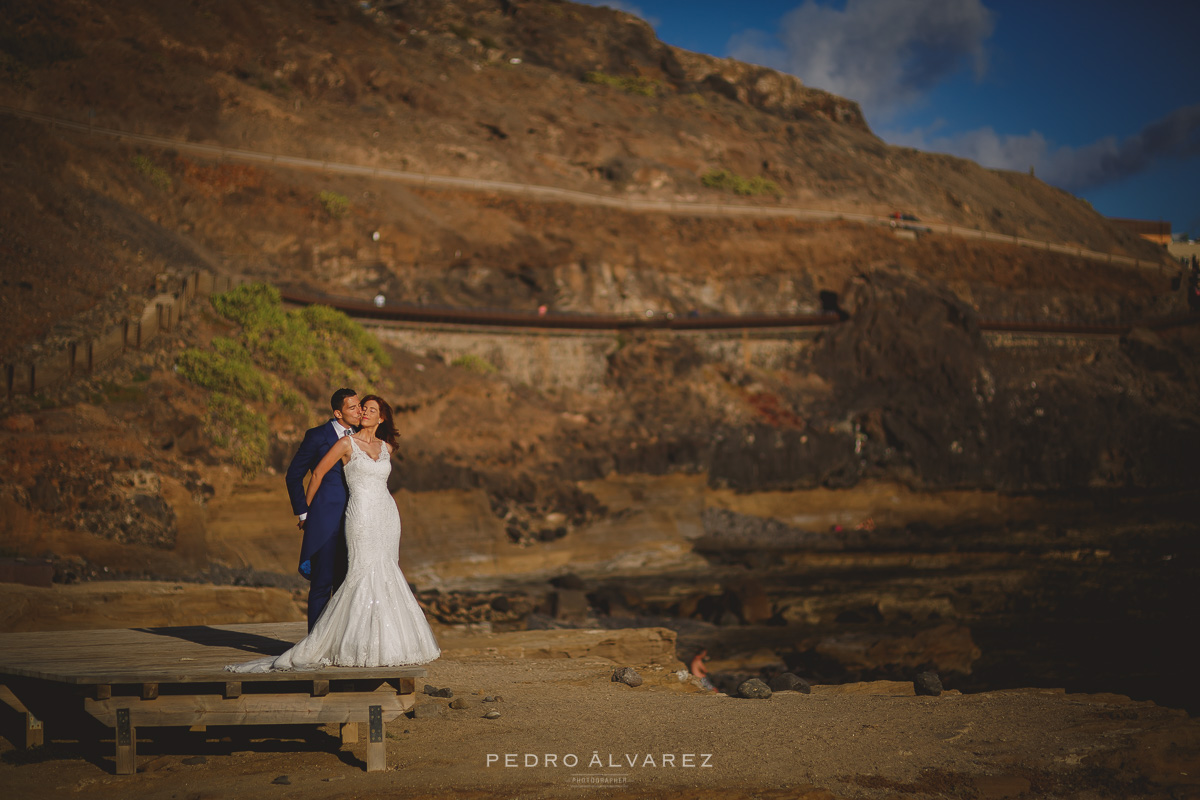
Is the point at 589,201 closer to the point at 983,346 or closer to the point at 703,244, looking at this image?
the point at 703,244

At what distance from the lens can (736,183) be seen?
67312 millimetres

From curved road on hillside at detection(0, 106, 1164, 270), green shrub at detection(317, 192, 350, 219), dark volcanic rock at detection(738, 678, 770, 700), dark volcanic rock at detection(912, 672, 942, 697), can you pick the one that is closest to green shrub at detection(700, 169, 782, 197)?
curved road on hillside at detection(0, 106, 1164, 270)

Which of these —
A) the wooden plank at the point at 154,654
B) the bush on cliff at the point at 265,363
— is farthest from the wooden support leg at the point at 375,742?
the bush on cliff at the point at 265,363

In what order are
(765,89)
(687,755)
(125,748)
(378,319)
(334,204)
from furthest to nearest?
(765,89) → (334,204) → (378,319) → (687,755) → (125,748)

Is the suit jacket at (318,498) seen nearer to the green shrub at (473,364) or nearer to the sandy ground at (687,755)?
the sandy ground at (687,755)

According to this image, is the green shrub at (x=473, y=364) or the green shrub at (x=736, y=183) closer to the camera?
the green shrub at (x=473, y=364)

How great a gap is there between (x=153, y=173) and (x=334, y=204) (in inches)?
348

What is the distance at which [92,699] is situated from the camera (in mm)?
A: 7277

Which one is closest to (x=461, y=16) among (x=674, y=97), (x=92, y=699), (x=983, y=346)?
(x=674, y=97)

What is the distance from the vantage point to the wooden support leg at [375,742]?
724 centimetres

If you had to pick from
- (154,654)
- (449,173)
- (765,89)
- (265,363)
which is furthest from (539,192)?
(154,654)

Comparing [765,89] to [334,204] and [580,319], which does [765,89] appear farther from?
[334,204]

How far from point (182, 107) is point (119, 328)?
27449 mm

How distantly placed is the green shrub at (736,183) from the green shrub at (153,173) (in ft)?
117
